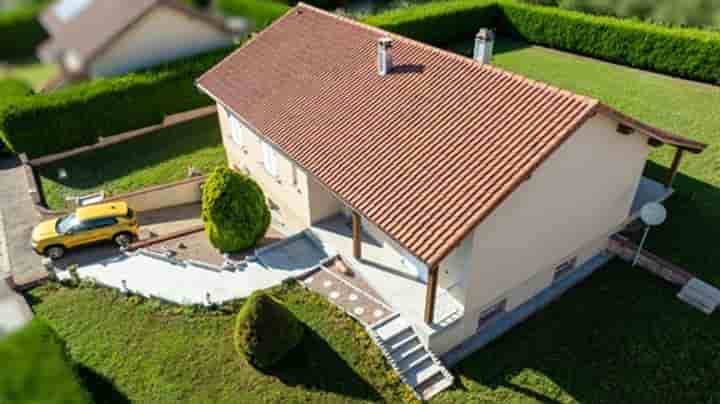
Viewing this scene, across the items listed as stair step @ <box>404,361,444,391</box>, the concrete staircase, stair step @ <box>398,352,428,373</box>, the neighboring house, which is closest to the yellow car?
the neighboring house

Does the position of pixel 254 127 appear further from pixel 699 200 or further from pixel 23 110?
pixel 699 200

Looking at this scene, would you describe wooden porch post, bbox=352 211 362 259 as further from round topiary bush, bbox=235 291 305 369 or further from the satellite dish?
the satellite dish

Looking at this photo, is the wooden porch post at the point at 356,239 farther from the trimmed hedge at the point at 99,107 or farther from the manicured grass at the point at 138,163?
the trimmed hedge at the point at 99,107

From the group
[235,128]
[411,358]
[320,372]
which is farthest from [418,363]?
[235,128]

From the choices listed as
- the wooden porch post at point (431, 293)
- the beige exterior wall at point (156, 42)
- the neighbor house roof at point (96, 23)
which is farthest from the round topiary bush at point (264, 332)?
the beige exterior wall at point (156, 42)

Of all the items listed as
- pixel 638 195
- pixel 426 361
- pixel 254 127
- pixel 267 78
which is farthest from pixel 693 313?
pixel 267 78
